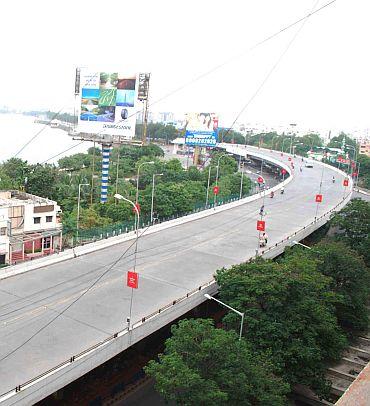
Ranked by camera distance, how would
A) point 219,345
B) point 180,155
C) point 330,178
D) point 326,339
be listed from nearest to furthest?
point 219,345, point 326,339, point 330,178, point 180,155

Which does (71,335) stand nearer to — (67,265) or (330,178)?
(67,265)

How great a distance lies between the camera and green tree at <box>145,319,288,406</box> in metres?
13.7

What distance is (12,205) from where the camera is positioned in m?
31.7

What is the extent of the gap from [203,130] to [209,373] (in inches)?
2323

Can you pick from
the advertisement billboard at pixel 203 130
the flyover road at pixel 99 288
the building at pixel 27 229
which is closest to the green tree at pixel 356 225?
the flyover road at pixel 99 288

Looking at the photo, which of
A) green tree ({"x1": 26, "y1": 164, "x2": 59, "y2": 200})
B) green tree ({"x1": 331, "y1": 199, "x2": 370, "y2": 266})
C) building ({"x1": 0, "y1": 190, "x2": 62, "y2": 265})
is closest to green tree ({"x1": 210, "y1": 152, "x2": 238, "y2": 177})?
green tree ({"x1": 26, "y1": 164, "x2": 59, "y2": 200})

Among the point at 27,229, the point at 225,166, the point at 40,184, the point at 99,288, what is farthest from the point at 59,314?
the point at 225,166

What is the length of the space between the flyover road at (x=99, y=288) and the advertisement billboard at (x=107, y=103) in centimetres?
1301

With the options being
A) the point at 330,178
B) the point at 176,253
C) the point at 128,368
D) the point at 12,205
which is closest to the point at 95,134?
the point at 12,205

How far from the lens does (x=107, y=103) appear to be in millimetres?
42969

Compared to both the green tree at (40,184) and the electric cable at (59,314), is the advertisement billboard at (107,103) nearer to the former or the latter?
the green tree at (40,184)

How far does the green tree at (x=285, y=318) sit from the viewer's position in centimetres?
1880

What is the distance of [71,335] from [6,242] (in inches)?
639

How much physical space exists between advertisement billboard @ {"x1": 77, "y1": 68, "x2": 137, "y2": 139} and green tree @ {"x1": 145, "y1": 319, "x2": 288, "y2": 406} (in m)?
29.9
